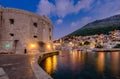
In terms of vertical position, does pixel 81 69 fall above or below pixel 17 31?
below

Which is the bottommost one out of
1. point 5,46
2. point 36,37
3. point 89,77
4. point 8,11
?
point 89,77

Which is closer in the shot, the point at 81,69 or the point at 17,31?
the point at 81,69

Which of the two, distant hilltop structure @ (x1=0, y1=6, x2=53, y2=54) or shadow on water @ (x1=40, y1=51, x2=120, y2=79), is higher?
distant hilltop structure @ (x1=0, y1=6, x2=53, y2=54)

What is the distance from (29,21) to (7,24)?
167 inches

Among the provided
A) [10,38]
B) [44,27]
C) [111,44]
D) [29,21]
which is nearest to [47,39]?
[44,27]

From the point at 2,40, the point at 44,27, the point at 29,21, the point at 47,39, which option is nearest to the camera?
the point at 2,40

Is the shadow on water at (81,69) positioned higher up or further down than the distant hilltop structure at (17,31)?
further down

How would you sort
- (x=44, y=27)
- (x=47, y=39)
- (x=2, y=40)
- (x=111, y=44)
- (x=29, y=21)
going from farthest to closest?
(x=111, y=44), (x=47, y=39), (x=44, y=27), (x=29, y=21), (x=2, y=40)

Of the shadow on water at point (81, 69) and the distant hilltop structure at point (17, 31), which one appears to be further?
the distant hilltop structure at point (17, 31)

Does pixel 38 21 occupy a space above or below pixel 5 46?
above

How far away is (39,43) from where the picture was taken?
30.2 metres

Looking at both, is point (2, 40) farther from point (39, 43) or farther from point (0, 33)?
point (39, 43)

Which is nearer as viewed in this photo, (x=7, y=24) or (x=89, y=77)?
(x=89, y=77)

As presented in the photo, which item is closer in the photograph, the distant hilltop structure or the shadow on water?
the shadow on water
